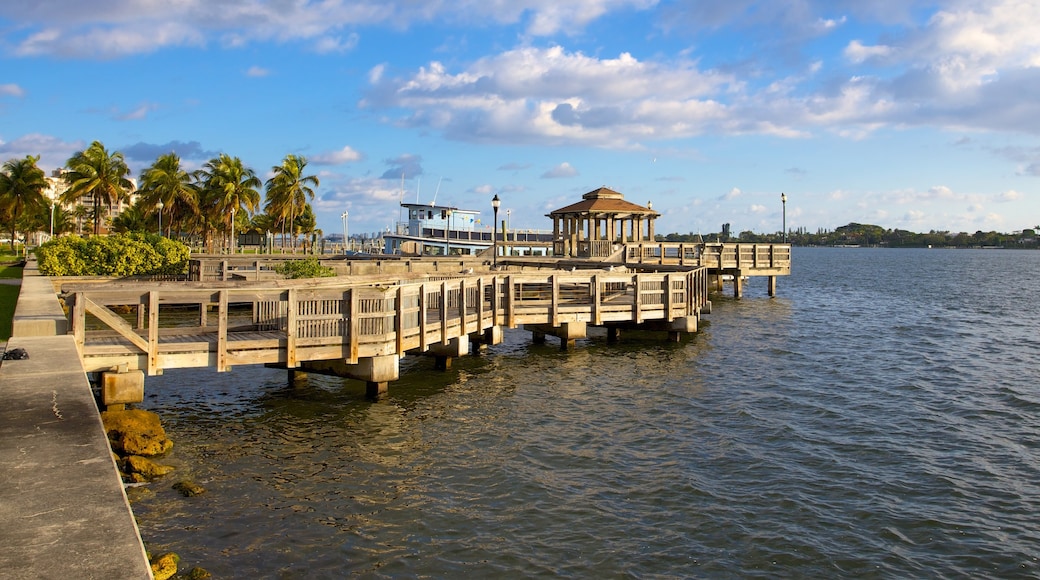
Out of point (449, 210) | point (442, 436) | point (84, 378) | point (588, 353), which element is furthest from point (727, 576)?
point (449, 210)

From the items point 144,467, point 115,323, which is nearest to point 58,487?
point 144,467

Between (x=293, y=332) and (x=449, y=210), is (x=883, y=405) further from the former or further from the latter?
(x=449, y=210)

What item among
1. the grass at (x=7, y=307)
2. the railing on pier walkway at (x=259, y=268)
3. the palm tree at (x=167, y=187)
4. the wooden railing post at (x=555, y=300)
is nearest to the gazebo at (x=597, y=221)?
the railing on pier walkway at (x=259, y=268)

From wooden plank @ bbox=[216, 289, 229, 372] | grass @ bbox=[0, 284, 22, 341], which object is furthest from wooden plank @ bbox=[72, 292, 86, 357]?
grass @ bbox=[0, 284, 22, 341]

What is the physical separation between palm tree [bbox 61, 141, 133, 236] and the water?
145 feet

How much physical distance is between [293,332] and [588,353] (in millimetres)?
11783

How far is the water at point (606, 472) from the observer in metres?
9.21

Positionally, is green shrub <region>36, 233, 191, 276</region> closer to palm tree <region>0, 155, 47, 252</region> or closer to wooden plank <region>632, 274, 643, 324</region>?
wooden plank <region>632, 274, 643, 324</region>

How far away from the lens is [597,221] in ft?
147

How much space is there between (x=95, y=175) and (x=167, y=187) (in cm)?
803

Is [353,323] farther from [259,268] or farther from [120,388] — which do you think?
[259,268]

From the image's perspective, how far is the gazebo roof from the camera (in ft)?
141

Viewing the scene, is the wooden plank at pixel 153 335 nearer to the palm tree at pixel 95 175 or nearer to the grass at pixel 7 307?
the grass at pixel 7 307

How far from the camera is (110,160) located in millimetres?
57250
